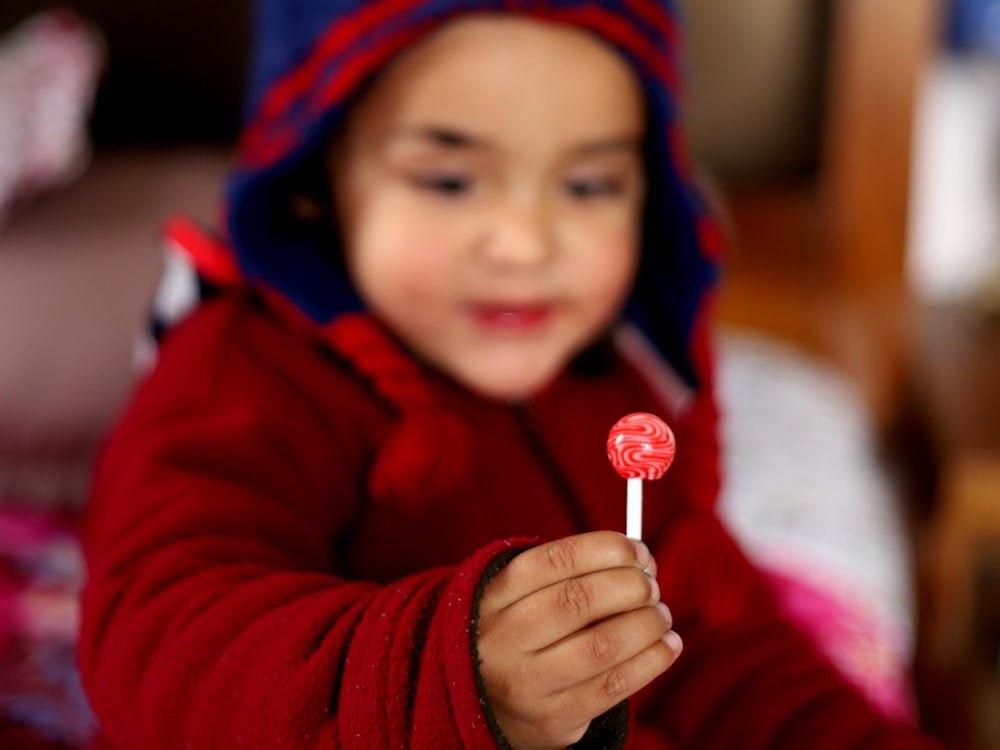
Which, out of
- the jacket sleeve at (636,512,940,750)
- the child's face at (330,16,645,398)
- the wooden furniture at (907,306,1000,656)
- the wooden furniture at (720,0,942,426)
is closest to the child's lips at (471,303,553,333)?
the child's face at (330,16,645,398)

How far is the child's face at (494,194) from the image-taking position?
0.57 m

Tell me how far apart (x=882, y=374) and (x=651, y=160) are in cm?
102

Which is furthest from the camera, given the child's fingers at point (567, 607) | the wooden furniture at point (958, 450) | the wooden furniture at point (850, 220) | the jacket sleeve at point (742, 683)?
the wooden furniture at point (850, 220)

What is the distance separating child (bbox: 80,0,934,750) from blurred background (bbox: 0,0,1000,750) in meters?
0.21

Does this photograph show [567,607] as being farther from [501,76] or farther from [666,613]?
[501,76]

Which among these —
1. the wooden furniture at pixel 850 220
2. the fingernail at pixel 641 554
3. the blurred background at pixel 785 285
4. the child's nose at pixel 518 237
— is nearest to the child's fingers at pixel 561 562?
the fingernail at pixel 641 554

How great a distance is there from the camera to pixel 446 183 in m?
0.59

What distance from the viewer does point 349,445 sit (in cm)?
56

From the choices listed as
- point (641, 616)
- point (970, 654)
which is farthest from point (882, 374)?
point (641, 616)

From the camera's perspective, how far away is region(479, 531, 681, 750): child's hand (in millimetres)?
319

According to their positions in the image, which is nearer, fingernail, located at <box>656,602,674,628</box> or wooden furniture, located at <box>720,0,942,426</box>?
fingernail, located at <box>656,602,674,628</box>

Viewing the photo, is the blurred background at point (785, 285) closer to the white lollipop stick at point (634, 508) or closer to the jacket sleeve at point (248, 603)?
the jacket sleeve at point (248, 603)

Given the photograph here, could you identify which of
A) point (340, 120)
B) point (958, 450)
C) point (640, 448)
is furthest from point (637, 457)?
point (958, 450)

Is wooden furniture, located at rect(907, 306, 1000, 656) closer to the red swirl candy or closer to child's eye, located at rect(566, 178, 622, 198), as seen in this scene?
child's eye, located at rect(566, 178, 622, 198)
